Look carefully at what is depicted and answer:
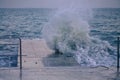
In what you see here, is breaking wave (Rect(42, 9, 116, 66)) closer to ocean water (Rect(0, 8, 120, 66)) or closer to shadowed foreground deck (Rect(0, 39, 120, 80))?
ocean water (Rect(0, 8, 120, 66))

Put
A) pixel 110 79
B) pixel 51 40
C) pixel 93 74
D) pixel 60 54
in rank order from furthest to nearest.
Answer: pixel 51 40 → pixel 60 54 → pixel 93 74 → pixel 110 79

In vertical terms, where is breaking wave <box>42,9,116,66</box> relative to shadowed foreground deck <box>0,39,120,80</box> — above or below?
above

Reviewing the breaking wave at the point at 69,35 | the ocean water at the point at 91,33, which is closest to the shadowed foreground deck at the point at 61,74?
the ocean water at the point at 91,33

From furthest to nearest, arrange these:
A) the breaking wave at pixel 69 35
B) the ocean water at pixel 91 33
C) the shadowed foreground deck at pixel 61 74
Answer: the breaking wave at pixel 69 35 → the ocean water at pixel 91 33 → the shadowed foreground deck at pixel 61 74

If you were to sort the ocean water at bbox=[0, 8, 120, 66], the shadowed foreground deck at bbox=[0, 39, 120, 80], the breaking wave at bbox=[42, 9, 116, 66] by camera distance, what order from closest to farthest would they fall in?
the shadowed foreground deck at bbox=[0, 39, 120, 80] < the ocean water at bbox=[0, 8, 120, 66] < the breaking wave at bbox=[42, 9, 116, 66]

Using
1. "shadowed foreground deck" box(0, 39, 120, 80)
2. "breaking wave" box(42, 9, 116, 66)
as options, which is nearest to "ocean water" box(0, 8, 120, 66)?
"breaking wave" box(42, 9, 116, 66)

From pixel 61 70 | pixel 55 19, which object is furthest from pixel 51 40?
pixel 61 70

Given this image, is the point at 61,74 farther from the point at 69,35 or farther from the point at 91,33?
the point at 91,33

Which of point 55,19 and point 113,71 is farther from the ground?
point 55,19

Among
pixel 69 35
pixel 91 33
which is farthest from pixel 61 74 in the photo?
pixel 91 33

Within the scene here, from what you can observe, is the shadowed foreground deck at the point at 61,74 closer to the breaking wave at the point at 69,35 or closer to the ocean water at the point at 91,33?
the ocean water at the point at 91,33

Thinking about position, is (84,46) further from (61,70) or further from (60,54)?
(61,70)

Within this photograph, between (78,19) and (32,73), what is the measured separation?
7403 mm

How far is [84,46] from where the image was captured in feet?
38.2
